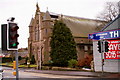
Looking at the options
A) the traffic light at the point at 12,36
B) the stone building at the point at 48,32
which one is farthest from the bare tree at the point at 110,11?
the traffic light at the point at 12,36

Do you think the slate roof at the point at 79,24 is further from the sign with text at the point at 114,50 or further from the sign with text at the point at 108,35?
the sign with text at the point at 114,50

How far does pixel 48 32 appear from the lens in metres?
56.4

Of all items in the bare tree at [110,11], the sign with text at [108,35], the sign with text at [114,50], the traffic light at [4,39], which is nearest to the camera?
the traffic light at [4,39]

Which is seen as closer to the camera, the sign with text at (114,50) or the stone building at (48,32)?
the sign with text at (114,50)

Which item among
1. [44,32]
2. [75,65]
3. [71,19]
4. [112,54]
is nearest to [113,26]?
[112,54]

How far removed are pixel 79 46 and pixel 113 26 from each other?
31.3m

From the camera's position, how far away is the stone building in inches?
2208

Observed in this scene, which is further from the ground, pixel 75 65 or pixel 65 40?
pixel 65 40

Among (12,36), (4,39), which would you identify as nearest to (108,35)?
(12,36)

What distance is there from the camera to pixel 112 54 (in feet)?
89.6

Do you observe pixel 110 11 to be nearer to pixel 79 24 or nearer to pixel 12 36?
pixel 79 24

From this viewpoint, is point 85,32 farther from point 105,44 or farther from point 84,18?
point 105,44

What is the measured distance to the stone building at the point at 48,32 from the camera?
184ft

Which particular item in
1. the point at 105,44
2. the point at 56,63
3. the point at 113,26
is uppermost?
the point at 113,26
